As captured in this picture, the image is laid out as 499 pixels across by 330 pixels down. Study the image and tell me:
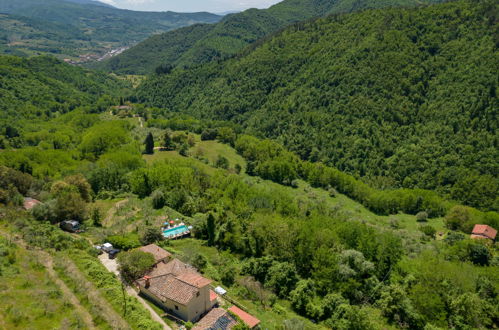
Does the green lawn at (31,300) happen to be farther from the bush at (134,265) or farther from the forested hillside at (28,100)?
the forested hillside at (28,100)

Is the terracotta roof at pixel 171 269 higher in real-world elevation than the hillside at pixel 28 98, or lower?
higher

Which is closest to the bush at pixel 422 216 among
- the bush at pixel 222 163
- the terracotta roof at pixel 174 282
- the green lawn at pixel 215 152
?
the green lawn at pixel 215 152

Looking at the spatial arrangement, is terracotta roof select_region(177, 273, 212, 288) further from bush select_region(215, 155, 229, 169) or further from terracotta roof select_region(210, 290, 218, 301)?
bush select_region(215, 155, 229, 169)

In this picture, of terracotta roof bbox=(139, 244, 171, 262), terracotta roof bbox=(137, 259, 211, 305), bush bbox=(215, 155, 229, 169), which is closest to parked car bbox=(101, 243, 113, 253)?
terracotta roof bbox=(139, 244, 171, 262)

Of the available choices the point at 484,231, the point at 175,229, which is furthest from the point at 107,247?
the point at 484,231

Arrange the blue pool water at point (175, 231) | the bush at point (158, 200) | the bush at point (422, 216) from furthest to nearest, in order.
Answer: the bush at point (422, 216) < the bush at point (158, 200) < the blue pool water at point (175, 231)
